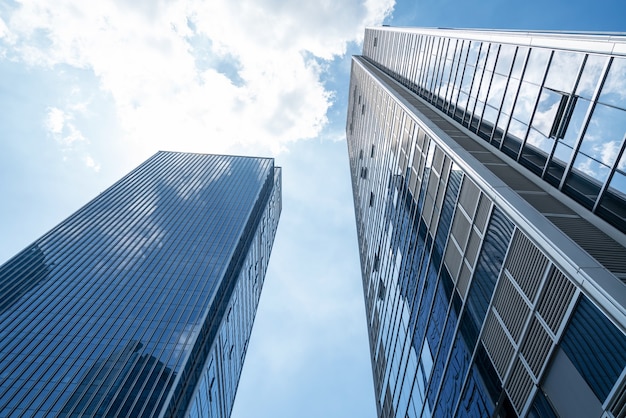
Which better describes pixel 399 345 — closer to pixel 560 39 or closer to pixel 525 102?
pixel 525 102

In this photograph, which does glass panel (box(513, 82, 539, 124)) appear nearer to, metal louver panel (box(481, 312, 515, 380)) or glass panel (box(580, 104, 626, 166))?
glass panel (box(580, 104, 626, 166))

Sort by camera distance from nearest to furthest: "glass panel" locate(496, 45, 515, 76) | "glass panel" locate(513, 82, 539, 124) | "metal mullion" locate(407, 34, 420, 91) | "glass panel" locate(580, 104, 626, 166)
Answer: "glass panel" locate(580, 104, 626, 166)
"glass panel" locate(513, 82, 539, 124)
"glass panel" locate(496, 45, 515, 76)
"metal mullion" locate(407, 34, 420, 91)

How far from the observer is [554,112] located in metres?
15.2

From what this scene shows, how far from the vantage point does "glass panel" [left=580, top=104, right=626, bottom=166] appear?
11602 millimetres

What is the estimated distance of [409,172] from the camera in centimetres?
3108

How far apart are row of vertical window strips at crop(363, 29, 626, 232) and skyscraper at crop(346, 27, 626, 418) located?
0.06 metres

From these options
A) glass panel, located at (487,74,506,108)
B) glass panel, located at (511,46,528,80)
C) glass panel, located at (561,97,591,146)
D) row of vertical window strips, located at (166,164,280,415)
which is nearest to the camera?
glass panel, located at (561,97,591,146)

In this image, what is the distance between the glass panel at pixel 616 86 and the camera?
1166 cm

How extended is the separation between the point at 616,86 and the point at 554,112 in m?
3.27

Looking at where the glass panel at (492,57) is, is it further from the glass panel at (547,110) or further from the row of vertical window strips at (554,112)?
the glass panel at (547,110)

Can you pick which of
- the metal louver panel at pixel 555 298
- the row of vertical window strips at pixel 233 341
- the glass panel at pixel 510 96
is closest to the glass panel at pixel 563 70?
the glass panel at pixel 510 96

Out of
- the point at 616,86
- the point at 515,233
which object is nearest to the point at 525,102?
the point at 616,86

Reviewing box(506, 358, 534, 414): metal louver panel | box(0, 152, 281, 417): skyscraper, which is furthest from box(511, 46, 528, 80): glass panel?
box(0, 152, 281, 417): skyscraper

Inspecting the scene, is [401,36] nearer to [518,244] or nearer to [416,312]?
[416,312]
